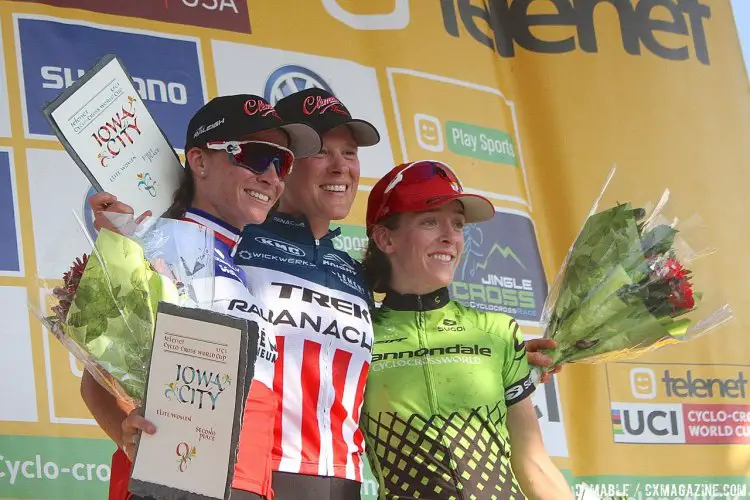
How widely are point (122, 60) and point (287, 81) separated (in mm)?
621

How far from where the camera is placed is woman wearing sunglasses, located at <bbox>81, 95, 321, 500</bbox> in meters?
2.26

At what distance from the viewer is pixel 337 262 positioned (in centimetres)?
272

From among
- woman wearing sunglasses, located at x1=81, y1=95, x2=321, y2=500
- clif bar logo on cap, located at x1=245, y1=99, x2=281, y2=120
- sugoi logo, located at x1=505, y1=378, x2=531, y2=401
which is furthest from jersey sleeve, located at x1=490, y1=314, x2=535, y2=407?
clif bar logo on cap, located at x1=245, y1=99, x2=281, y2=120

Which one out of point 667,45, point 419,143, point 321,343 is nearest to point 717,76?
point 667,45

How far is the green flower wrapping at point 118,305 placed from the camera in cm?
206

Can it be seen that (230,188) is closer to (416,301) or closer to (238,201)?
(238,201)

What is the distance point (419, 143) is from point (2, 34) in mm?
1593

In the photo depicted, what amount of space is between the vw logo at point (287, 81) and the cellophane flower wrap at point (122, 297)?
2.12 meters

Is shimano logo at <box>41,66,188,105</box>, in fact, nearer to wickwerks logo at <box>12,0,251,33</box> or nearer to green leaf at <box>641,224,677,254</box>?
wickwerks logo at <box>12,0,251,33</box>

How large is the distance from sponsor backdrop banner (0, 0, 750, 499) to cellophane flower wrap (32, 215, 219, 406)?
147cm

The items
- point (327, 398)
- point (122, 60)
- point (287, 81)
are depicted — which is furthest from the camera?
point (287, 81)

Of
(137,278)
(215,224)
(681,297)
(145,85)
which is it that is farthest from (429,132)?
(137,278)

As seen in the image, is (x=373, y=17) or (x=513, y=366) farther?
(x=373, y=17)

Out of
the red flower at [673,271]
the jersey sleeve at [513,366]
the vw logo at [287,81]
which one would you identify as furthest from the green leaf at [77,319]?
the vw logo at [287,81]
